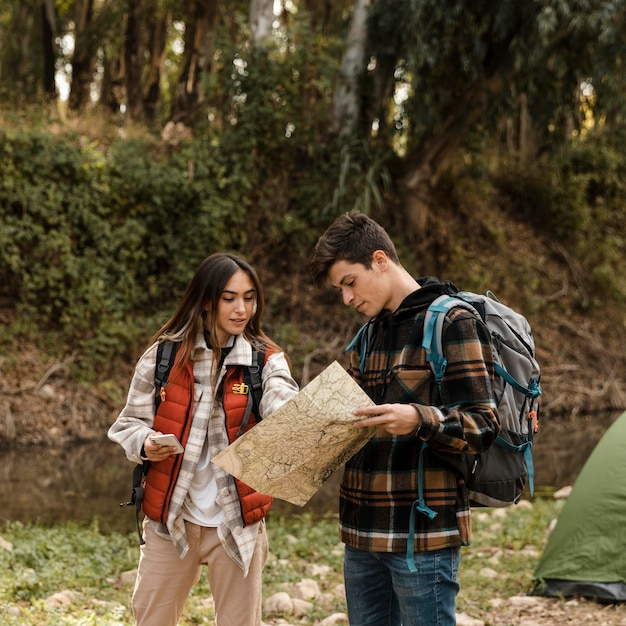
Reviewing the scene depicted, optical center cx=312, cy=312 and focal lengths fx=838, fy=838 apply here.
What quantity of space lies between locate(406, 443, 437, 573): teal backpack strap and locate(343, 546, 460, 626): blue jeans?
1.0 inches

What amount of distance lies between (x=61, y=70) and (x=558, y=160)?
10.4 meters

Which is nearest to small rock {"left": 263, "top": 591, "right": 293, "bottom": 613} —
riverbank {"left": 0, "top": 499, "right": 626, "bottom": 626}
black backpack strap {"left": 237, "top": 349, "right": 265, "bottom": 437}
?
riverbank {"left": 0, "top": 499, "right": 626, "bottom": 626}

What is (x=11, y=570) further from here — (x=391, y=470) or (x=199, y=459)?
(x=391, y=470)

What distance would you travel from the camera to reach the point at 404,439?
247 centimetres

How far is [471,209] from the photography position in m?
16.5

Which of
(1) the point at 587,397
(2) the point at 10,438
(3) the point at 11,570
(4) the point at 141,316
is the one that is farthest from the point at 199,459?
(1) the point at 587,397

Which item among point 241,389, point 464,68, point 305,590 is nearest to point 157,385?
point 241,389

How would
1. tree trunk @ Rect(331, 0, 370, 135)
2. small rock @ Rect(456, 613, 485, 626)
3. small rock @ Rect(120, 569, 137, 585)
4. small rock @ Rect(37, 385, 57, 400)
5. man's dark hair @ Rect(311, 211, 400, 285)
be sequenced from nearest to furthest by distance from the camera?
man's dark hair @ Rect(311, 211, 400, 285), small rock @ Rect(456, 613, 485, 626), small rock @ Rect(120, 569, 137, 585), small rock @ Rect(37, 385, 57, 400), tree trunk @ Rect(331, 0, 370, 135)

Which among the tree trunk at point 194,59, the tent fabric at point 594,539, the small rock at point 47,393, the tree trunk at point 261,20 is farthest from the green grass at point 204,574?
the tree trunk at point 194,59

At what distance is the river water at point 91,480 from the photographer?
7586 mm

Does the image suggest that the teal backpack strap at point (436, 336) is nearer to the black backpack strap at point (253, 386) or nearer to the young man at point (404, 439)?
the young man at point (404, 439)

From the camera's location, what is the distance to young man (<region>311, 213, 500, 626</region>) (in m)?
2.34

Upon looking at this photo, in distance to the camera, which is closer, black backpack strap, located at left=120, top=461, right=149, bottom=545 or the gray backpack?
the gray backpack

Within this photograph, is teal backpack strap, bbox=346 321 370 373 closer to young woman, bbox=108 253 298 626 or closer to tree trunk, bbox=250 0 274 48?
young woman, bbox=108 253 298 626
